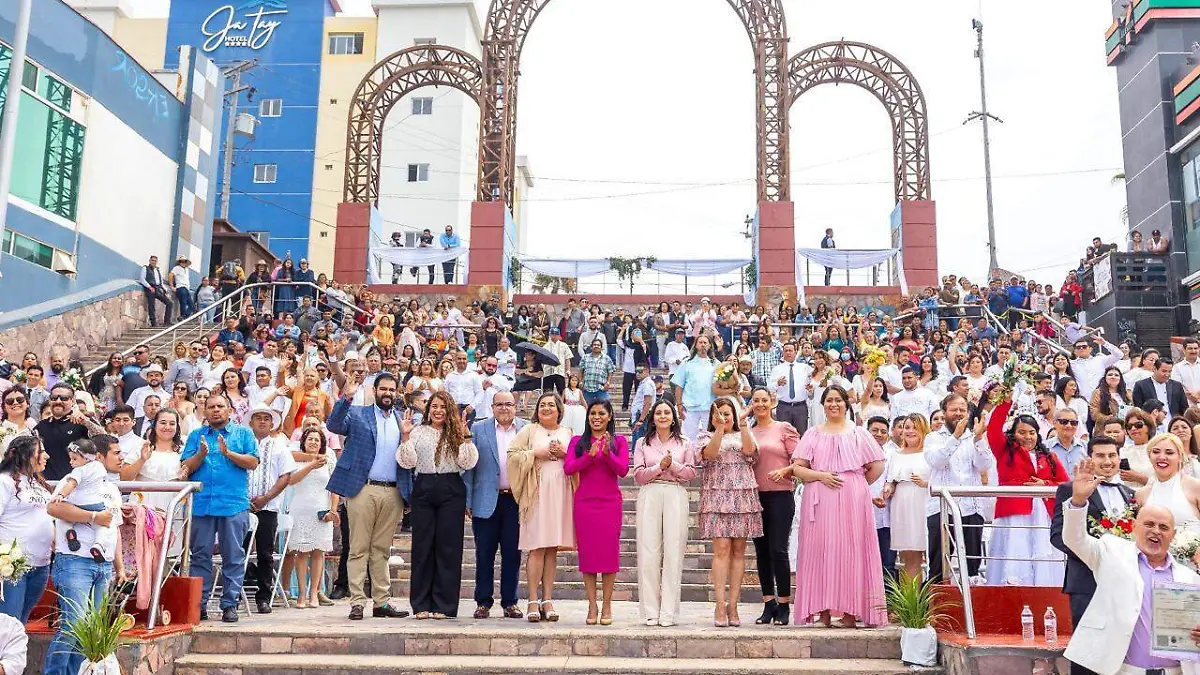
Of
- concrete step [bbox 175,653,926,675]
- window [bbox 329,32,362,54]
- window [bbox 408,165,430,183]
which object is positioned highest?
window [bbox 329,32,362,54]

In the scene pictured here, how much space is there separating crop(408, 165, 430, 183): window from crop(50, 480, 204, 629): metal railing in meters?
37.2

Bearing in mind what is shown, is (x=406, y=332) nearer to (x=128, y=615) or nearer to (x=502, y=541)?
(x=502, y=541)

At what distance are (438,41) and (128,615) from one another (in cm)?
3982

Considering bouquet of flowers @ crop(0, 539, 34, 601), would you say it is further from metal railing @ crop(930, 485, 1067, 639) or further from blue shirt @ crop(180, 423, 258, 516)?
metal railing @ crop(930, 485, 1067, 639)

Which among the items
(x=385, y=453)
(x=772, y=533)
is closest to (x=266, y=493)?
(x=385, y=453)

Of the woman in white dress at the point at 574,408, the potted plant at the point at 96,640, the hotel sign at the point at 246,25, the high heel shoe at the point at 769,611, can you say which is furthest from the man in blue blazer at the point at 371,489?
the hotel sign at the point at 246,25

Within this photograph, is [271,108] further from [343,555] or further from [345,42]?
[343,555]

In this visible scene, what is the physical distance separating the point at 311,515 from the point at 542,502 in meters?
2.22

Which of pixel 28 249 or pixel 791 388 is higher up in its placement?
pixel 28 249

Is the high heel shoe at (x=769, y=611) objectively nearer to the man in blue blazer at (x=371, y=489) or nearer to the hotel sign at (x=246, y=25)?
the man in blue blazer at (x=371, y=489)

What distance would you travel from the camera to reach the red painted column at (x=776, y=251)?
23.4 meters

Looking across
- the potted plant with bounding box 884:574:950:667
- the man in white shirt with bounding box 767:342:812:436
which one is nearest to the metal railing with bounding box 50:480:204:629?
the potted plant with bounding box 884:574:950:667

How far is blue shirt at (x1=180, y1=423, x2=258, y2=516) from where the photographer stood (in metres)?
7.88

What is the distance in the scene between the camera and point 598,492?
7.84 metres
